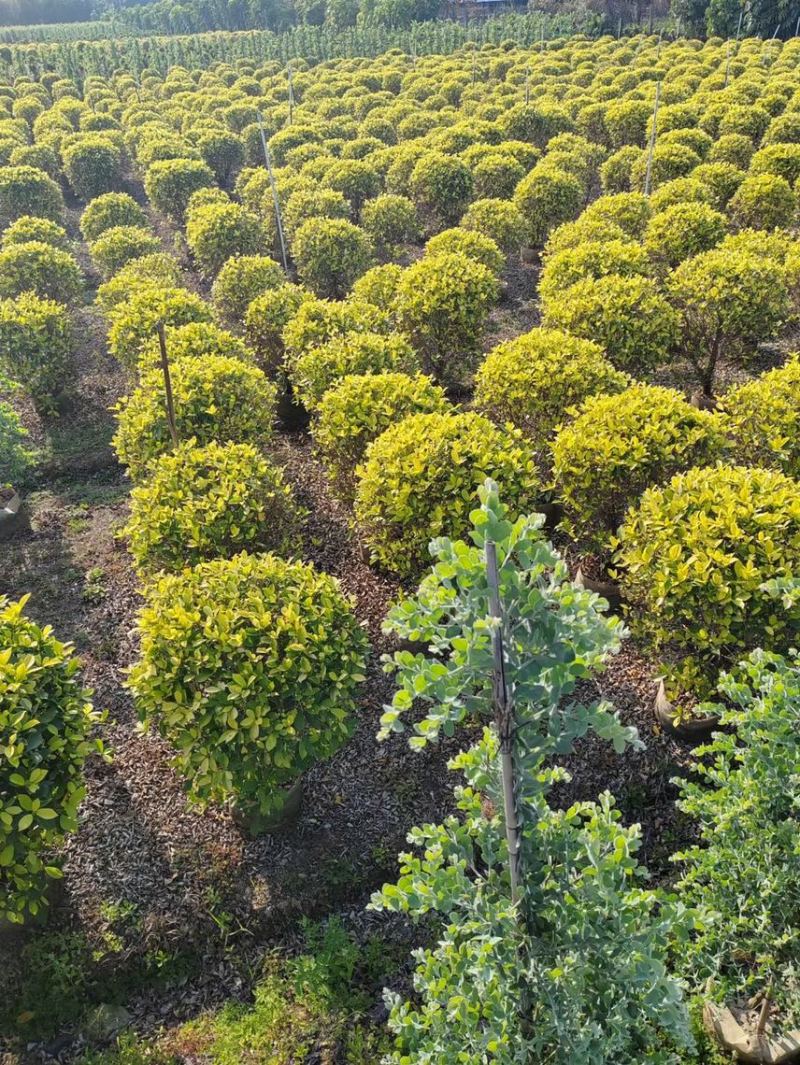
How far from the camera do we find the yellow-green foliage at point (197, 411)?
8.77 metres

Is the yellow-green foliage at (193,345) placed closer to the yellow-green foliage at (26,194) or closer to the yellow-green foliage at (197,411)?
the yellow-green foliage at (197,411)

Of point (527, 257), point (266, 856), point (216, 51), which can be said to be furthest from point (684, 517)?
point (216, 51)

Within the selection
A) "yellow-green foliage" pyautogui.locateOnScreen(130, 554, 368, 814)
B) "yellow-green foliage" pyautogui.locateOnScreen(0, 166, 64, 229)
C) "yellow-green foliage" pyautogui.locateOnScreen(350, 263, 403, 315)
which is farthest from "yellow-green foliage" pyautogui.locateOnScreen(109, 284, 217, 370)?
"yellow-green foliage" pyautogui.locateOnScreen(0, 166, 64, 229)

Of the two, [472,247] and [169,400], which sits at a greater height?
[472,247]

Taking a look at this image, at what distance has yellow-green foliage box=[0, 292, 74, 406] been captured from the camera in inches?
463

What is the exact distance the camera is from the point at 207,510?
7.09m

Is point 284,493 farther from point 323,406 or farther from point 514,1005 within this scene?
point 514,1005

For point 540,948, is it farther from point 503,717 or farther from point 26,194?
point 26,194

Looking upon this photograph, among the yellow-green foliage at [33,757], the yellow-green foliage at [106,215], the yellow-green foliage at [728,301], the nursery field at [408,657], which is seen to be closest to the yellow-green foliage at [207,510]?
the nursery field at [408,657]

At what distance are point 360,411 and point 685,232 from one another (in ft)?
29.4

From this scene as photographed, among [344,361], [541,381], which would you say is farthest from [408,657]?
[344,361]

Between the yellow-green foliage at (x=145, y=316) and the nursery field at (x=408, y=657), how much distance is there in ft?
0.19

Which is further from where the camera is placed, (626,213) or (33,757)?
(626,213)

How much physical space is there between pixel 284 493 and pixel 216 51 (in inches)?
2225
